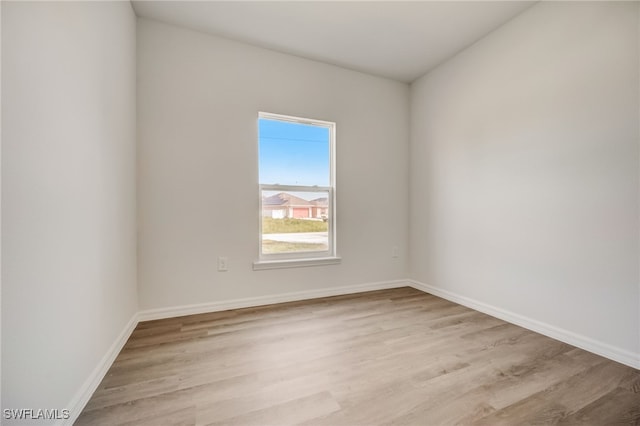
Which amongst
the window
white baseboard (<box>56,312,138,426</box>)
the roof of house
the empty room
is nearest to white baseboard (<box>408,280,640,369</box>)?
the empty room

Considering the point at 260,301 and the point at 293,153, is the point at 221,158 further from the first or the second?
the point at 260,301

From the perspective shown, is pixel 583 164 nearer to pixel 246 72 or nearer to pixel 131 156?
pixel 246 72

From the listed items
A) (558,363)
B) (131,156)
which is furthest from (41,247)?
(558,363)

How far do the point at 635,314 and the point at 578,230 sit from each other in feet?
1.85

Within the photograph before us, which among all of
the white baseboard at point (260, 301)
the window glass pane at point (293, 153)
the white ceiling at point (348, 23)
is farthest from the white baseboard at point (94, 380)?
the white ceiling at point (348, 23)

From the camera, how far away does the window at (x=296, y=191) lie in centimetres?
270

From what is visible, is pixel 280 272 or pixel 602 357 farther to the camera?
pixel 280 272

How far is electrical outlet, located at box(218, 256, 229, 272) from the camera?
247 cm

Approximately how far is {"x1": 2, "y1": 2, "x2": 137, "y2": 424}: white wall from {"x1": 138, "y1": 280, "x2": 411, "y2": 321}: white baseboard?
0.58 metres

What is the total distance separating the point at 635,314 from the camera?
160 cm

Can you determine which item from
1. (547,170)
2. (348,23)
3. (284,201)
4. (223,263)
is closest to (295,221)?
(284,201)

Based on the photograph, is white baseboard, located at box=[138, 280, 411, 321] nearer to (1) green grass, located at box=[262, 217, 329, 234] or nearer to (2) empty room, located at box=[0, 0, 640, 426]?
(2) empty room, located at box=[0, 0, 640, 426]

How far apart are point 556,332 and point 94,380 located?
3.01m

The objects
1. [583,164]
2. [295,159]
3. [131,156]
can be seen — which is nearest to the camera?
[583,164]
